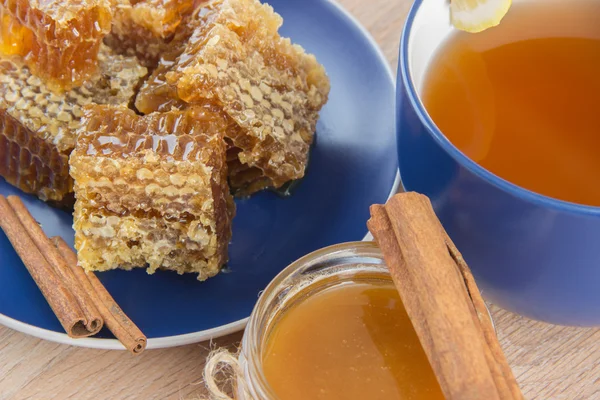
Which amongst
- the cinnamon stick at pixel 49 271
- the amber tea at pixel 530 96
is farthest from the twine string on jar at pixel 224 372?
the amber tea at pixel 530 96

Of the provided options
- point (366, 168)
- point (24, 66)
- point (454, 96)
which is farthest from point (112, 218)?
point (454, 96)

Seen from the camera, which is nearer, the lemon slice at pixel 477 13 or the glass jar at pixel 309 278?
the glass jar at pixel 309 278

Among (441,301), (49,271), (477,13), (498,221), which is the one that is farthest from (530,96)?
(49,271)

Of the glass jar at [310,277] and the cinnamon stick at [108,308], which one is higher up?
the glass jar at [310,277]

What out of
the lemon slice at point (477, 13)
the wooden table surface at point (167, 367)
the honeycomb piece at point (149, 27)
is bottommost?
the wooden table surface at point (167, 367)

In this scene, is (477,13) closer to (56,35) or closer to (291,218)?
(291,218)

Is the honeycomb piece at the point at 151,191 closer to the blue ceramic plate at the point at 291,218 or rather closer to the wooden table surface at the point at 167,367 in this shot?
the blue ceramic plate at the point at 291,218
